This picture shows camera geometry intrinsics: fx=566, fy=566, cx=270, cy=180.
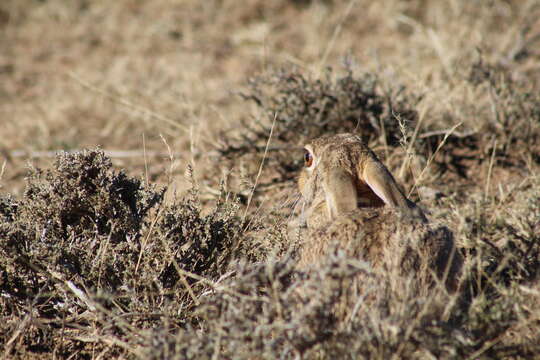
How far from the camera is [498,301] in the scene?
2611 millimetres

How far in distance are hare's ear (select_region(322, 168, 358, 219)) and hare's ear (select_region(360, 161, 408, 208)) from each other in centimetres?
10

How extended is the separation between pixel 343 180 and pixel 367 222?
0.35 metres

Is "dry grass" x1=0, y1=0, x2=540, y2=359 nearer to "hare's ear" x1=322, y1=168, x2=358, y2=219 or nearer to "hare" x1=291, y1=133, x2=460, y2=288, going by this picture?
"hare" x1=291, y1=133, x2=460, y2=288

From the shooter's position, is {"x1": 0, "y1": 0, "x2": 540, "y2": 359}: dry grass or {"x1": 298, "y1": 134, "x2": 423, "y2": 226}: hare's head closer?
{"x1": 0, "y1": 0, "x2": 540, "y2": 359}: dry grass

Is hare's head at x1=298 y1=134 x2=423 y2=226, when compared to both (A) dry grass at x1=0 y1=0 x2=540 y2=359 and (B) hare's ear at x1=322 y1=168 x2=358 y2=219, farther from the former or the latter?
(A) dry grass at x1=0 y1=0 x2=540 y2=359

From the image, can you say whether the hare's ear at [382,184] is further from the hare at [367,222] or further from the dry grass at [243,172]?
the dry grass at [243,172]

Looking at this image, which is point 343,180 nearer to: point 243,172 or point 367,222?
point 367,222

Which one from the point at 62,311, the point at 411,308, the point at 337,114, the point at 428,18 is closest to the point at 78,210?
the point at 62,311

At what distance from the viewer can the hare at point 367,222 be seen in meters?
2.48

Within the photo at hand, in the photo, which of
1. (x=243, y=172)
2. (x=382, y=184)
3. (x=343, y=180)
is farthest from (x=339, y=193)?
(x=243, y=172)

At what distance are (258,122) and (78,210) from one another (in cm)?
180

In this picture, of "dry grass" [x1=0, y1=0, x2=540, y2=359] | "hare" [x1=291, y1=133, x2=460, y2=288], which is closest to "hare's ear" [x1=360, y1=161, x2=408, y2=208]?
"hare" [x1=291, y1=133, x2=460, y2=288]

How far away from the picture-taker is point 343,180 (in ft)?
9.50

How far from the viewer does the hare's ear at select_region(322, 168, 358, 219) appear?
2.77 m
